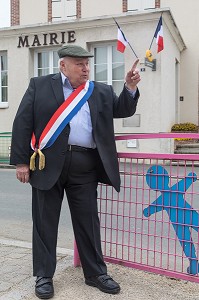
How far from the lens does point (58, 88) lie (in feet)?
11.2

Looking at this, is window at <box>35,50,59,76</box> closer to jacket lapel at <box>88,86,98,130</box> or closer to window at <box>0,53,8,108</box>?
window at <box>0,53,8,108</box>

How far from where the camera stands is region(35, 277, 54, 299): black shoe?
10.9ft

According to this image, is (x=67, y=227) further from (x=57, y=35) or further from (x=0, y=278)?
(x=57, y=35)

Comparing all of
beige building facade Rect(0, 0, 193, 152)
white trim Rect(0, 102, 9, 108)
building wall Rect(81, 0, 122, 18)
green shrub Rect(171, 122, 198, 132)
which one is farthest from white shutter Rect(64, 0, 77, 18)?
green shrub Rect(171, 122, 198, 132)

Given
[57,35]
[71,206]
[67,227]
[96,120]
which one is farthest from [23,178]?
[57,35]

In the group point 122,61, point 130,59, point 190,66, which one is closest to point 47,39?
point 122,61

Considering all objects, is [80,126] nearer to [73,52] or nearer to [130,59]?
[73,52]

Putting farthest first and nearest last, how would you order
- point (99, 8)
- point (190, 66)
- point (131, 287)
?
point (99, 8)
point (190, 66)
point (131, 287)

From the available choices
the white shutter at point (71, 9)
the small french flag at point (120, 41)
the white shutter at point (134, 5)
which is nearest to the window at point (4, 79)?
the small french flag at point (120, 41)

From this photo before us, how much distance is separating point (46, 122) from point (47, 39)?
13.2 m

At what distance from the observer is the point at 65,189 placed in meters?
3.60

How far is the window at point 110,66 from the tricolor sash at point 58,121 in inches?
469

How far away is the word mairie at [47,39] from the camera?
50.9 feet

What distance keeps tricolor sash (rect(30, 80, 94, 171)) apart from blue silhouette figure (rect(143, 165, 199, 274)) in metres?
0.84
